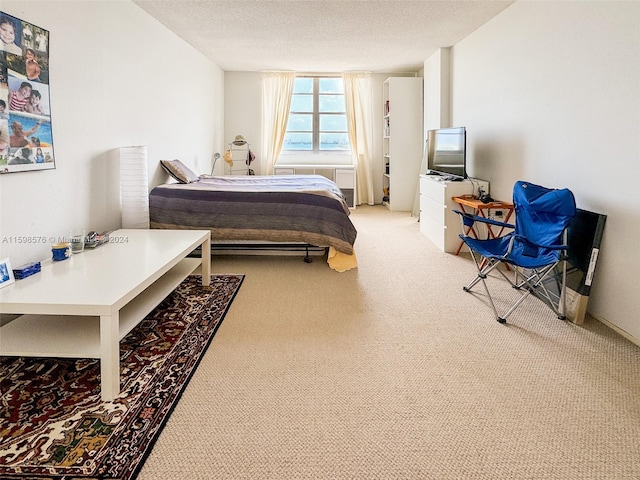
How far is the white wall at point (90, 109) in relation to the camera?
8.36 ft

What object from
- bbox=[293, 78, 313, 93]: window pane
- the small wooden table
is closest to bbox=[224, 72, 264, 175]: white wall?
bbox=[293, 78, 313, 93]: window pane

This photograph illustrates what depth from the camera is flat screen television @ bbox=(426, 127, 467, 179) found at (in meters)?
Result: 4.50

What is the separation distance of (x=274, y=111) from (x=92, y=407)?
662cm

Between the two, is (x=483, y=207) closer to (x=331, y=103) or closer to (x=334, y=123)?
(x=334, y=123)

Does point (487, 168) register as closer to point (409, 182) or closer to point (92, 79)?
point (409, 182)

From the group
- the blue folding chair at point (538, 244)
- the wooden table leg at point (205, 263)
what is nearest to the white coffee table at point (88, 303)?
the wooden table leg at point (205, 263)

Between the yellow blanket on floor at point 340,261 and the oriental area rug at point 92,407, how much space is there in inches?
59.3

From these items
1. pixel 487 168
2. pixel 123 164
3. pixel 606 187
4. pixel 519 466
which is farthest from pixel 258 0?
pixel 519 466

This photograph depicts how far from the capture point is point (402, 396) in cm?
188

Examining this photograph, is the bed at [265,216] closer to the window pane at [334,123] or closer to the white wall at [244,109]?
the white wall at [244,109]

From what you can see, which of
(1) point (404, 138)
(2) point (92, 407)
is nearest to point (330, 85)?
(1) point (404, 138)

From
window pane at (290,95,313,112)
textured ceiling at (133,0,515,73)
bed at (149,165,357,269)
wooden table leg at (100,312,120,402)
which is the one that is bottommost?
wooden table leg at (100,312,120,402)

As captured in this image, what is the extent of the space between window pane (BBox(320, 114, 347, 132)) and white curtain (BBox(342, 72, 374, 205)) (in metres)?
0.30

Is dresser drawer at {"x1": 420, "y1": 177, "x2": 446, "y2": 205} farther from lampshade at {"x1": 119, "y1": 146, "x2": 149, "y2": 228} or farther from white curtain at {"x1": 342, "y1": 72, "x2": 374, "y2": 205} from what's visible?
lampshade at {"x1": 119, "y1": 146, "x2": 149, "y2": 228}
